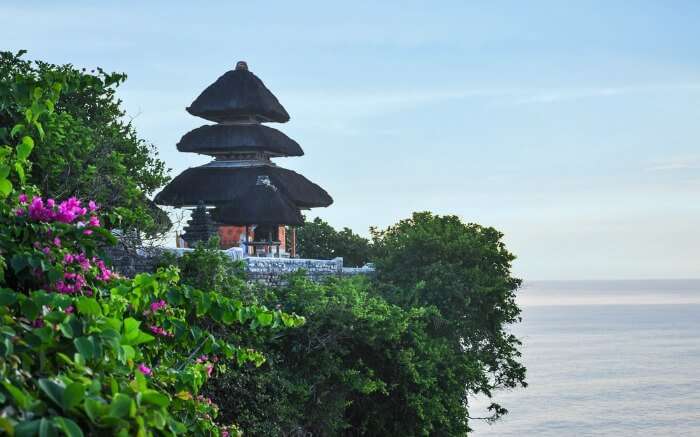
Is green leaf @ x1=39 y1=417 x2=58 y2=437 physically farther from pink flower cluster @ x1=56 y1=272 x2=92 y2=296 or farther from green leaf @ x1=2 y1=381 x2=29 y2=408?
pink flower cluster @ x1=56 y1=272 x2=92 y2=296

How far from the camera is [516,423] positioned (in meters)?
67.5

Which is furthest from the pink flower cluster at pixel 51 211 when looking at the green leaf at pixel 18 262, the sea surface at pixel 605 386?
the sea surface at pixel 605 386

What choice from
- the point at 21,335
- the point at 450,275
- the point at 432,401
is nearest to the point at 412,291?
the point at 450,275

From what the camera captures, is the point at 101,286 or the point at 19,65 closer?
the point at 101,286

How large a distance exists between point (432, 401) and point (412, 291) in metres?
5.54

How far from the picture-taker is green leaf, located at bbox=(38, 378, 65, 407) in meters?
5.92

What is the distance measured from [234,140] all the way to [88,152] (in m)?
17.6

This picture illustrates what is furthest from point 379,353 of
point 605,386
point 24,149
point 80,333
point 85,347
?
point 605,386

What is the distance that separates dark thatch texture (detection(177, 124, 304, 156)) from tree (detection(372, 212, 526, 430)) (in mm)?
6904

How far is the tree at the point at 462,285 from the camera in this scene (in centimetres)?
3319

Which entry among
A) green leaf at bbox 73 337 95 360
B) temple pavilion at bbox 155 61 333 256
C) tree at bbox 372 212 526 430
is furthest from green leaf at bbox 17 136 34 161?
temple pavilion at bbox 155 61 333 256

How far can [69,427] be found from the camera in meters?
5.64

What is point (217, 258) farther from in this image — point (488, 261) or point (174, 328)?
point (488, 261)

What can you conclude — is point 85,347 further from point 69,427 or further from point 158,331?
point 158,331
